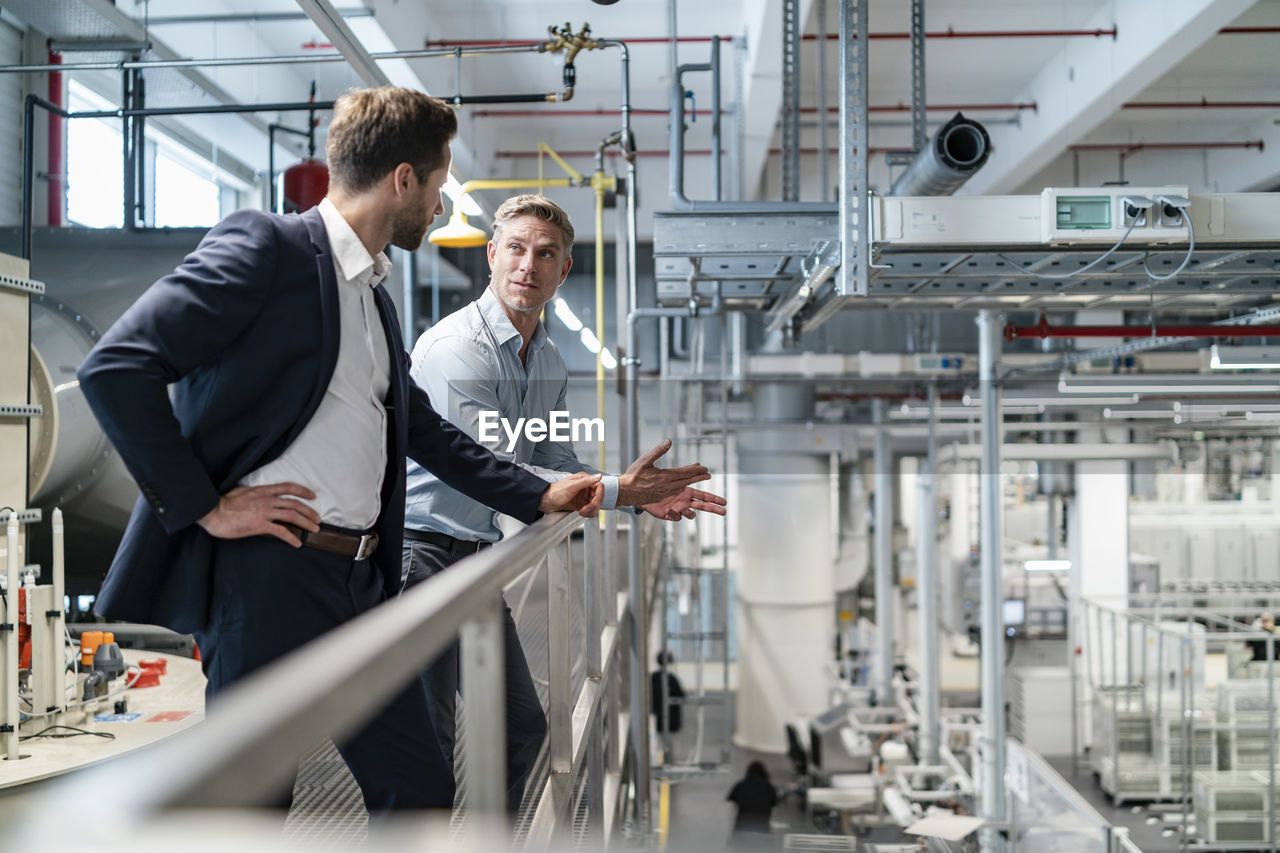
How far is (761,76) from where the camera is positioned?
5.25m

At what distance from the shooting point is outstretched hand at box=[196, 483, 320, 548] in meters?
1.20

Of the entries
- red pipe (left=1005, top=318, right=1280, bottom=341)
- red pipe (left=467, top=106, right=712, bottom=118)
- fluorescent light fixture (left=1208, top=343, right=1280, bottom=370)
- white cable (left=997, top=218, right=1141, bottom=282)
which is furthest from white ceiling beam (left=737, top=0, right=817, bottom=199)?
fluorescent light fixture (left=1208, top=343, right=1280, bottom=370)

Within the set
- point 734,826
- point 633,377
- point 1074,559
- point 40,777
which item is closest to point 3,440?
point 40,777

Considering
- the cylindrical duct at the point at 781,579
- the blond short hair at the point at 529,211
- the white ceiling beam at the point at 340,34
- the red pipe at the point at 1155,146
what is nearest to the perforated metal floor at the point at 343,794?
the blond short hair at the point at 529,211

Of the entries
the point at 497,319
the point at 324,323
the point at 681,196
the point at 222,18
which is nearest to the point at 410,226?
the point at 324,323

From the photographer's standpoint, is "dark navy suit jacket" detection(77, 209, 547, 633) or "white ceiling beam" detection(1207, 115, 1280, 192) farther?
"white ceiling beam" detection(1207, 115, 1280, 192)

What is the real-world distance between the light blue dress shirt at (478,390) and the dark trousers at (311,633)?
26.5 inches

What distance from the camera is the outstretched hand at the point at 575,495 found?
1.72m

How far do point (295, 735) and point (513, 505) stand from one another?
1222 millimetres

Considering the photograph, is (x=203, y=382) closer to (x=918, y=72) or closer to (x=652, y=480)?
(x=652, y=480)

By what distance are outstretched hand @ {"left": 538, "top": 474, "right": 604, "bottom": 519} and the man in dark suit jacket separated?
34 centimetres

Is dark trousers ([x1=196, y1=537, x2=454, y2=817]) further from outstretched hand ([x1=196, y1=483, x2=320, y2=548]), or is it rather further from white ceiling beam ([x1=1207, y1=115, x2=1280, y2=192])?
white ceiling beam ([x1=1207, y1=115, x2=1280, y2=192])

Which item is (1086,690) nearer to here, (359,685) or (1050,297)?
(1050,297)

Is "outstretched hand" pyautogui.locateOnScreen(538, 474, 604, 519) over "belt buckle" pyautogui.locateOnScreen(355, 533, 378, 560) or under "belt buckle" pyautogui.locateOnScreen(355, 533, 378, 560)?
over
